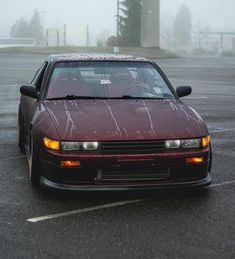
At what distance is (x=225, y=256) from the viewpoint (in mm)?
4305

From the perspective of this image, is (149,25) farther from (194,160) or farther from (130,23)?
(194,160)

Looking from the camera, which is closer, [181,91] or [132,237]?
[132,237]

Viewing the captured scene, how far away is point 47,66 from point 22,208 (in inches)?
99.6

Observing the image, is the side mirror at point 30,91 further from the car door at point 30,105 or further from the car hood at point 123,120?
the car hood at point 123,120

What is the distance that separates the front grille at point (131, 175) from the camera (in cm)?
561

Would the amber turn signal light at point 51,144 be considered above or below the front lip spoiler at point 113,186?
above

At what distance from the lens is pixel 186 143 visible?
5.75 meters

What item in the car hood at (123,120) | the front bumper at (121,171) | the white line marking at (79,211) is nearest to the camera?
the white line marking at (79,211)

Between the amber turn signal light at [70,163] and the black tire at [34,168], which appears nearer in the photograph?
the amber turn signal light at [70,163]

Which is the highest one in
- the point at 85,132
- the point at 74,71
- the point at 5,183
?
the point at 74,71

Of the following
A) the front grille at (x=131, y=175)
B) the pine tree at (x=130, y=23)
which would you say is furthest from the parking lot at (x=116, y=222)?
the pine tree at (x=130, y=23)

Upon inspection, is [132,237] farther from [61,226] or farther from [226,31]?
[226,31]

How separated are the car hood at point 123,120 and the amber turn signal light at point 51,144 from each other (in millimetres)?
96

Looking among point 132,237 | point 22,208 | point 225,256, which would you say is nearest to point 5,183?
point 22,208
